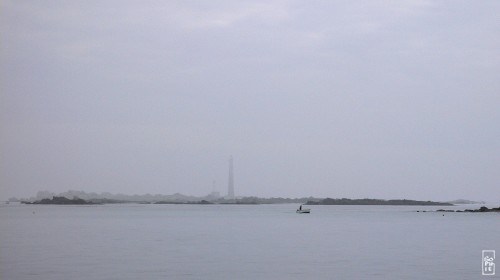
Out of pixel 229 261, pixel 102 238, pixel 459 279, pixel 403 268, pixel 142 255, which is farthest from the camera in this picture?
pixel 102 238

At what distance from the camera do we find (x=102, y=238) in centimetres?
6838

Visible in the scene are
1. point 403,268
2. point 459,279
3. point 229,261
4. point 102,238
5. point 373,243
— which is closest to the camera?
point 459,279

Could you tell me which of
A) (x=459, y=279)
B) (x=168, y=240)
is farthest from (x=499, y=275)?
(x=168, y=240)

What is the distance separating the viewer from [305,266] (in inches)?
1676

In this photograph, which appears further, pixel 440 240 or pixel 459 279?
pixel 440 240

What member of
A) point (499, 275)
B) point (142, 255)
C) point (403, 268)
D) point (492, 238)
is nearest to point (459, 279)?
point (499, 275)

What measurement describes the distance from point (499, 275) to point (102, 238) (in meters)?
43.3

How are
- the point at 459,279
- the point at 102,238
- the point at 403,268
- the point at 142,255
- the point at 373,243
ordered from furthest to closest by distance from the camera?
the point at 102,238
the point at 373,243
the point at 142,255
the point at 403,268
the point at 459,279

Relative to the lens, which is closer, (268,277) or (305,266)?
(268,277)

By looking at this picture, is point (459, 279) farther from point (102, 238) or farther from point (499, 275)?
point (102, 238)

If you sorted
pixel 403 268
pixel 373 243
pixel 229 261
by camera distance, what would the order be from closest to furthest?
pixel 403 268 → pixel 229 261 → pixel 373 243

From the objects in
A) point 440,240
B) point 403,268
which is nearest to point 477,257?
point 403,268

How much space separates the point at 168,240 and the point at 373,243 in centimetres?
2024

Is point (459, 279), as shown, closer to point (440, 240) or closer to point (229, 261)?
point (229, 261)
